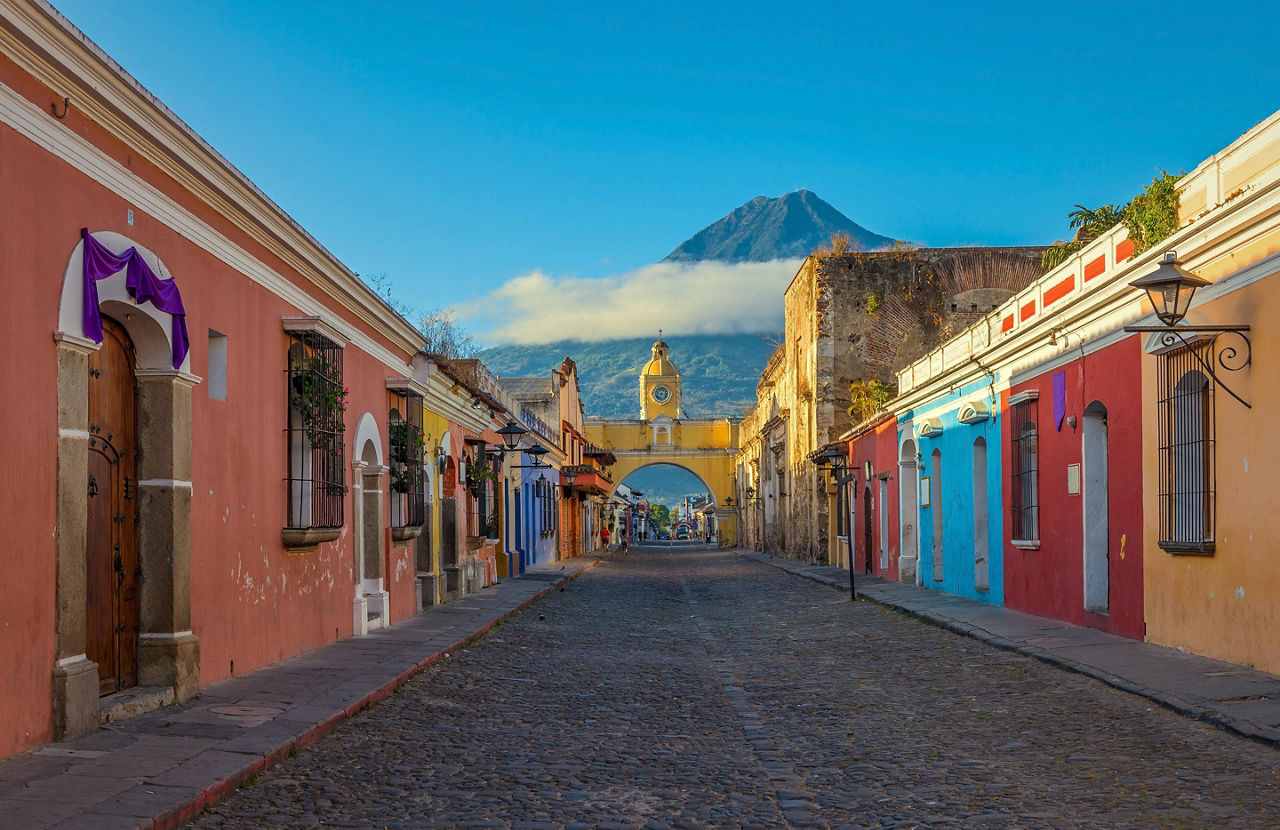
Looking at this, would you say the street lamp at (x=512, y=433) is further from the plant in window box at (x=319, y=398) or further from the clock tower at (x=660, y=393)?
the clock tower at (x=660, y=393)

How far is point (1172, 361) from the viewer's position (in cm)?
1008

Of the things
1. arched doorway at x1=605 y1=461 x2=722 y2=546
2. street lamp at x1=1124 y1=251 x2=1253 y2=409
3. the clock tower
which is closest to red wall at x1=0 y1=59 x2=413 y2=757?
street lamp at x1=1124 y1=251 x2=1253 y2=409

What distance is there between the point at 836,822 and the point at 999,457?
469 inches

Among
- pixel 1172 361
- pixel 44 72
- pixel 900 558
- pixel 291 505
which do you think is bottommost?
pixel 900 558

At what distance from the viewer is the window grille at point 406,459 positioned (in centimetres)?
1487

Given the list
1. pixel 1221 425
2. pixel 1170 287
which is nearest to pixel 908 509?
pixel 1221 425

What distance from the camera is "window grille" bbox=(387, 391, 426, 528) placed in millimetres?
14867

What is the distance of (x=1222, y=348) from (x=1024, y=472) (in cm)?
607

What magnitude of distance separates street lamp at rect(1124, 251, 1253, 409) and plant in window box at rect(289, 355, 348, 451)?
6.94 meters

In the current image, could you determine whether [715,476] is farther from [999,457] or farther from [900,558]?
[999,457]

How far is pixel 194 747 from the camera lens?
6164 mm

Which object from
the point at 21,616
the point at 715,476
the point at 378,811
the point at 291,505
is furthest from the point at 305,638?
the point at 715,476

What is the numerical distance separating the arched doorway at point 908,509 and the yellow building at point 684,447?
152 ft

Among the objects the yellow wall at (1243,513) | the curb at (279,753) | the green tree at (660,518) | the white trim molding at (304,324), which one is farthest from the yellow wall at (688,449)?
the green tree at (660,518)
